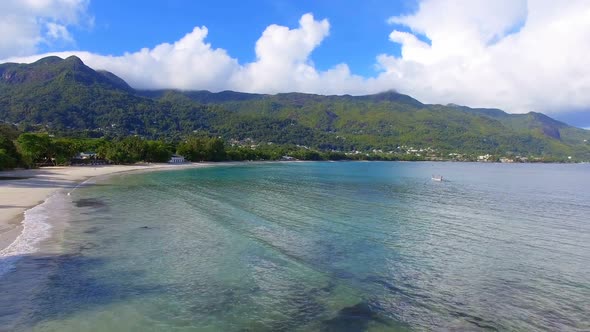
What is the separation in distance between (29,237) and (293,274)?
594 inches

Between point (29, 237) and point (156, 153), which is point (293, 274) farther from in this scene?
point (156, 153)

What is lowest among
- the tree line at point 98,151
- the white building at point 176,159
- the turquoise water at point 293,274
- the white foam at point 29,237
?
the turquoise water at point 293,274

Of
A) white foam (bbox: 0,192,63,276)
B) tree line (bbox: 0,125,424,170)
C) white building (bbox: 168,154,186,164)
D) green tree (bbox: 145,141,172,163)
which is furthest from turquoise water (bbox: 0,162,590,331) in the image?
white building (bbox: 168,154,186,164)

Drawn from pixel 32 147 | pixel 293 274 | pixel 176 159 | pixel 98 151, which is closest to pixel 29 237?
pixel 293 274

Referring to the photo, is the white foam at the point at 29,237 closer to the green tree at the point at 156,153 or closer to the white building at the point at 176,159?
the green tree at the point at 156,153

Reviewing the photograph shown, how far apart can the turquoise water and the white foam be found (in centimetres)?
53

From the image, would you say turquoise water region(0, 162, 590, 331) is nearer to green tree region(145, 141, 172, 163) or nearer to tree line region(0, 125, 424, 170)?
tree line region(0, 125, 424, 170)

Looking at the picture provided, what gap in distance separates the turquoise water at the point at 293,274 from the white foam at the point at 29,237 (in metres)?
0.53

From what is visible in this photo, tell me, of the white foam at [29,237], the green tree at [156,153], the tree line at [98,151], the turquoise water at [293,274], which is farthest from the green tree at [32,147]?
the white foam at [29,237]

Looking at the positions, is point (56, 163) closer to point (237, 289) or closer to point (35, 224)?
point (35, 224)

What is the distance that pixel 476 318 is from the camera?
12.6 metres

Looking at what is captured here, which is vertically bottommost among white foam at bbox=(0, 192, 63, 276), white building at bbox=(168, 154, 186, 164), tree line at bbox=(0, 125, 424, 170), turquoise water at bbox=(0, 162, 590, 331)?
turquoise water at bbox=(0, 162, 590, 331)

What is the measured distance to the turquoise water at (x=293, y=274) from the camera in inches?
480

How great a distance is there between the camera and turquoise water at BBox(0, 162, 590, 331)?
12195mm
